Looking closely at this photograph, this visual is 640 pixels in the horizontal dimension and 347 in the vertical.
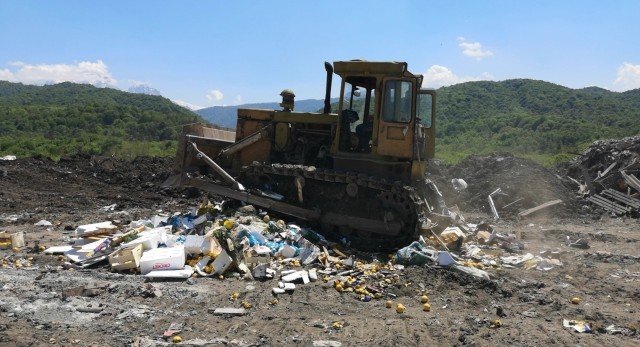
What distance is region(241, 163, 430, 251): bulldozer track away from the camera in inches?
322

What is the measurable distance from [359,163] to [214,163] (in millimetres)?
2597

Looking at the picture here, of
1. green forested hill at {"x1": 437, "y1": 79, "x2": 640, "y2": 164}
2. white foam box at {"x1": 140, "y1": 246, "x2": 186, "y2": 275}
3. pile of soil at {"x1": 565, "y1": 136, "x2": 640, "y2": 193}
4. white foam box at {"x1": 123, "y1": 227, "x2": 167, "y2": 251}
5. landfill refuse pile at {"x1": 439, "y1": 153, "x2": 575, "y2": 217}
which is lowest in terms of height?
white foam box at {"x1": 140, "y1": 246, "x2": 186, "y2": 275}

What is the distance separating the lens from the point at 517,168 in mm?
16719

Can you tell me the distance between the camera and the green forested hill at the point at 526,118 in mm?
40844

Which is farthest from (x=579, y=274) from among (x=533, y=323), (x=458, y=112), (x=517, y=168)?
(x=458, y=112)

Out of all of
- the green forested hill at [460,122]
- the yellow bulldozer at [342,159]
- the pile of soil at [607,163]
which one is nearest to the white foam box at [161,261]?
the yellow bulldozer at [342,159]

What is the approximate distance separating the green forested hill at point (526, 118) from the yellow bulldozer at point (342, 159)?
24.1 m

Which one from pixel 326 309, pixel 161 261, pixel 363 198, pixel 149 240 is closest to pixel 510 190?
pixel 363 198

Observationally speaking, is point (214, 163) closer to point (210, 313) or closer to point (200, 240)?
point (200, 240)

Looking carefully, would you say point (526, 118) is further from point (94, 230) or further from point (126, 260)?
point (126, 260)

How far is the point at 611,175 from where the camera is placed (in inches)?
621

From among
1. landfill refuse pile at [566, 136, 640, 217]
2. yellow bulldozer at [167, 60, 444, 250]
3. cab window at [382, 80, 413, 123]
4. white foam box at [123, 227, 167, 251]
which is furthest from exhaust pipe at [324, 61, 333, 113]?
landfill refuse pile at [566, 136, 640, 217]

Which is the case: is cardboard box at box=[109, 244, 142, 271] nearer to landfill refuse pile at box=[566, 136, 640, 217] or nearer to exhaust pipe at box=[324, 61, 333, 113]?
exhaust pipe at box=[324, 61, 333, 113]

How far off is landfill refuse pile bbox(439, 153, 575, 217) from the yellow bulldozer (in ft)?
15.9
